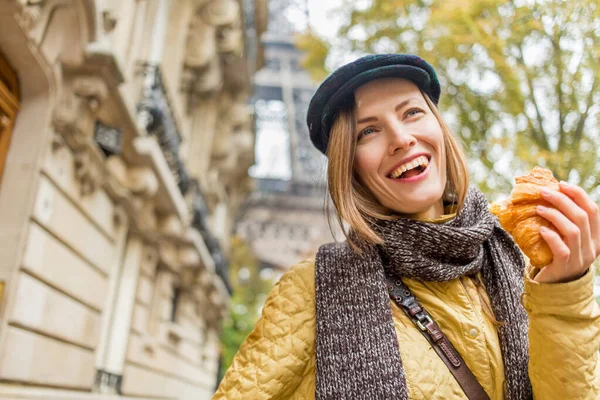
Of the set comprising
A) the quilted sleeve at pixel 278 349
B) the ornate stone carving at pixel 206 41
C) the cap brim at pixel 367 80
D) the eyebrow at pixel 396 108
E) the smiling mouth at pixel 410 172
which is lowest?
the quilted sleeve at pixel 278 349

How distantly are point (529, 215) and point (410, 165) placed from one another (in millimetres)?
466

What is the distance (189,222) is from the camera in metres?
10.2

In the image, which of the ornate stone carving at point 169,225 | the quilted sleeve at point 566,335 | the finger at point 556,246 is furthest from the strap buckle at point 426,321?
the ornate stone carving at point 169,225

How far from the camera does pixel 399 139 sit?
1.86 meters

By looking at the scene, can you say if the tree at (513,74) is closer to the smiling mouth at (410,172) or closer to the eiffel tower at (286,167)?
the smiling mouth at (410,172)

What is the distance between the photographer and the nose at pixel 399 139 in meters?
1.87

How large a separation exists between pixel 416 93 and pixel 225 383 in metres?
1.14

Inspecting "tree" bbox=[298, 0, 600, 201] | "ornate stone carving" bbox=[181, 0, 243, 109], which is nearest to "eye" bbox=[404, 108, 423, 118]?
"tree" bbox=[298, 0, 600, 201]

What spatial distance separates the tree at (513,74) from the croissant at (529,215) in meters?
3.06

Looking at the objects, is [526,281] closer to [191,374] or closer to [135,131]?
[135,131]

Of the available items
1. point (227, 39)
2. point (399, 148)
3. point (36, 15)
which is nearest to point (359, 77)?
point (399, 148)

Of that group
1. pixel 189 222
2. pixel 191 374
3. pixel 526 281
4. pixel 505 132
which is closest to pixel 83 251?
pixel 189 222

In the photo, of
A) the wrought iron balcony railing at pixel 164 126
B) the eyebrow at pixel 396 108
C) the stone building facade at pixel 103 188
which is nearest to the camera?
the eyebrow at pixel 396 108

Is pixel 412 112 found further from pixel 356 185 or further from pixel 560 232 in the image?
pixel 560 232
